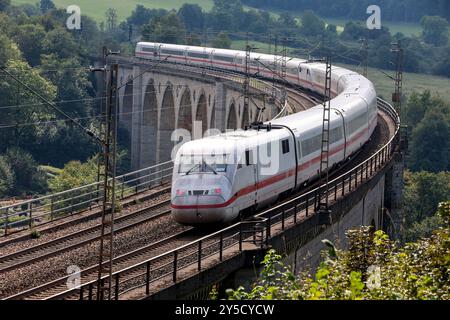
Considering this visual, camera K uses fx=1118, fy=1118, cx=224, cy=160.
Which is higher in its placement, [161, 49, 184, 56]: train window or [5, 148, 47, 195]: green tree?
[161, 49, 184, 56]: train window

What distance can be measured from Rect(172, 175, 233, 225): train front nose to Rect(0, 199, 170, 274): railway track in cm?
230

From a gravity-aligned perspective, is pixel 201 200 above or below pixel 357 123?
above

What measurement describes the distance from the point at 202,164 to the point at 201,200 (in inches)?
46.8

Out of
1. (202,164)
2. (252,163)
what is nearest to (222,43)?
(252,163)

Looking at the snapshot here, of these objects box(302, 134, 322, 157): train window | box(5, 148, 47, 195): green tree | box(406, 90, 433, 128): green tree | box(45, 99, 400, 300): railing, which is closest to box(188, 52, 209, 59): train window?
box(5, 148, 47, 195): green tree

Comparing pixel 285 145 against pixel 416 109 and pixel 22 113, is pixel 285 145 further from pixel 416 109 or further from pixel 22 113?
pixel 416 109

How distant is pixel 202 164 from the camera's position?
29.4 metres

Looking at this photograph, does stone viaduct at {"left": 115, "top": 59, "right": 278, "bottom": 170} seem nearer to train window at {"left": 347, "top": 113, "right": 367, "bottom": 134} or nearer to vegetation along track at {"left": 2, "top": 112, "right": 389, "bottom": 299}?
train window at {"left": 347, "top": 113, "right": 367, "bottom": 134}

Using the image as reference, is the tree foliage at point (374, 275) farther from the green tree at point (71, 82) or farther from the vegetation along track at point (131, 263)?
the green tree at point (71, 82)

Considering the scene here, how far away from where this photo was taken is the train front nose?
28703 mm

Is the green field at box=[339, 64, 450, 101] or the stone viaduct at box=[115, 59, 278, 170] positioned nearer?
the stone viaduct at box=[115, 59, 278, 170]

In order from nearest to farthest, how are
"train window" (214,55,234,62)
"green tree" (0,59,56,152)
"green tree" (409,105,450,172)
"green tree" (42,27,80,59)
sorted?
"train window" (214,55,234,62) → "green tree" (0,59,56,152) → "green tree" (409,105,450,172) → "green tree" (42,27,80,59)

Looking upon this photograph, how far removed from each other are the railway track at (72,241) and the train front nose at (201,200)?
230 cm
